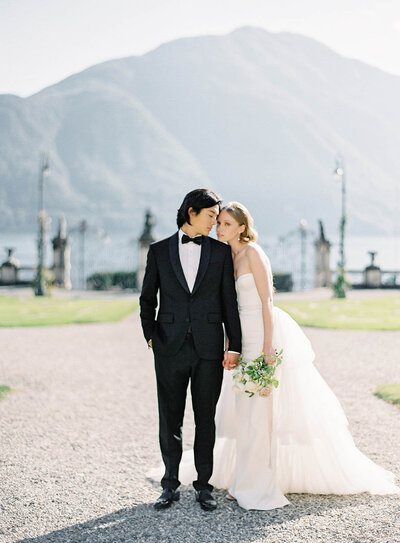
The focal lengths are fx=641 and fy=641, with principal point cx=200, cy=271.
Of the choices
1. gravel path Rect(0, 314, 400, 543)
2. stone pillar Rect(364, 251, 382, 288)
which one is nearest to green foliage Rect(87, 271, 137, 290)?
stone pillar Rect(364, 251, 382, 288)

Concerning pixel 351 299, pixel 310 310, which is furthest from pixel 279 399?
pixel 351 299

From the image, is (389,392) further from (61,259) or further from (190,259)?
(61,259)

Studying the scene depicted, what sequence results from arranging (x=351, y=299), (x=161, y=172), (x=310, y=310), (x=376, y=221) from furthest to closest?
(x=161, y=172) < (x=376, y=221) < (x=351, y=299) < (x=310, y=310)

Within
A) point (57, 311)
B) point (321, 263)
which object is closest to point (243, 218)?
point (57, 311)

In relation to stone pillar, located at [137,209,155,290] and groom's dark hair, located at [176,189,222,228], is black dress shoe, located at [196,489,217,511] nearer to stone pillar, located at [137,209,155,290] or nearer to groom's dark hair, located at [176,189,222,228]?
groom's dark hair, located at [176,189,222,228]

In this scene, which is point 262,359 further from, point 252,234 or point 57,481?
point 57,481

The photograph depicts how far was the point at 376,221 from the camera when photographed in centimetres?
13862

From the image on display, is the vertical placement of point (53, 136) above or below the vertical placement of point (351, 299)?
above

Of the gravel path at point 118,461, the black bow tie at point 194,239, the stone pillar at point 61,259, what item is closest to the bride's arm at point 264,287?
the black bow tie at point 194,239

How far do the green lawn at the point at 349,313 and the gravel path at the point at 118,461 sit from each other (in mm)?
5033

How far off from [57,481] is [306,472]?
6.38ft

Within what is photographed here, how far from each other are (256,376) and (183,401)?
613mm

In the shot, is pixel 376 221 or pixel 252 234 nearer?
pixel 252 234

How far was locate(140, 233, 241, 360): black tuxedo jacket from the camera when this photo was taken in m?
4.41
